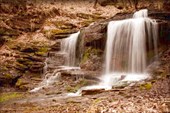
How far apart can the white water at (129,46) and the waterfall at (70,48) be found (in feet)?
6.64

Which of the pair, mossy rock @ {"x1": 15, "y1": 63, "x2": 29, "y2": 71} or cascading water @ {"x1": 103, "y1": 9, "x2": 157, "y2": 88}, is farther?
mossy rock @ {"x1": 15, "y1": 63, "x2": 29, "y2": 71}

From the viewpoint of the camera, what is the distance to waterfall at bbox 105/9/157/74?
11008mm

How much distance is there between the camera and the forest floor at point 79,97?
546cm

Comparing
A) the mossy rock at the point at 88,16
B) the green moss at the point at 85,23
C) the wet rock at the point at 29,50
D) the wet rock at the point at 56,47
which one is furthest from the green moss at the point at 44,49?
the mossy rock at the point at 88,16

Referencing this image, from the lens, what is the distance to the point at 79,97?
7.46 meters

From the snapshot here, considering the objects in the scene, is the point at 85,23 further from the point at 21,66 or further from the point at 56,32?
the point at 21,66

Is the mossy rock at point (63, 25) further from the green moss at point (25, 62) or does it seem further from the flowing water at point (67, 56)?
the green moss at point (25, 62)

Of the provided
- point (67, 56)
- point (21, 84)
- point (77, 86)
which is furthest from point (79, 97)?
point (67, 56)

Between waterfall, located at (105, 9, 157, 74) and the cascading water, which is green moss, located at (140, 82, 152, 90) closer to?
the cascading water

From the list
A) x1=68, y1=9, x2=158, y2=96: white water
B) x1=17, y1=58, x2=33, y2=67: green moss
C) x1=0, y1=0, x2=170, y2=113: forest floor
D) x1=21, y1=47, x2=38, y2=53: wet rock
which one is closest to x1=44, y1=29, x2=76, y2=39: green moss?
x1=0, y1=0, x2=170, y2=113: forest floor

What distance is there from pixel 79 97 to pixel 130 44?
4661 mm

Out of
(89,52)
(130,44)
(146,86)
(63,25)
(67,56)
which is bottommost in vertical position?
(146,86)

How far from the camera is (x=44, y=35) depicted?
49.5 feet

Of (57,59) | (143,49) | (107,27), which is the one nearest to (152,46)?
(143,49)
